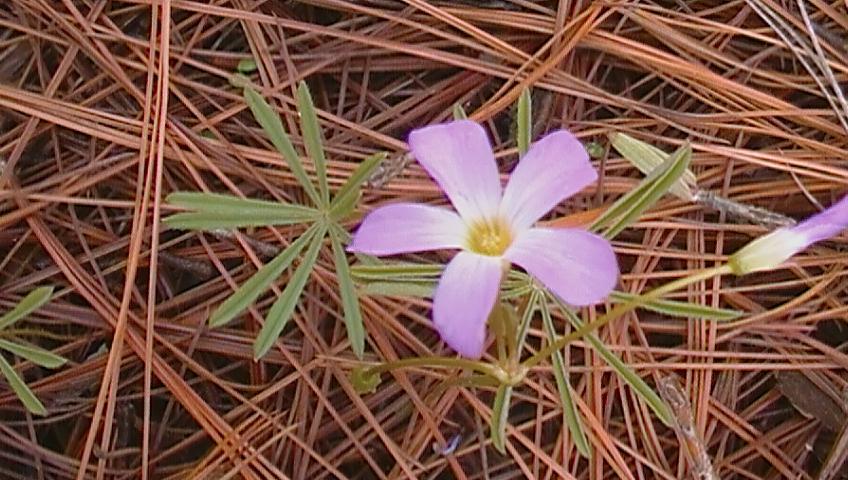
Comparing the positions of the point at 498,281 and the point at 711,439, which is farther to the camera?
the point at 711,439

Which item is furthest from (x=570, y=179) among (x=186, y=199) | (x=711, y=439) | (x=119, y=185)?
(x=119, y=185)

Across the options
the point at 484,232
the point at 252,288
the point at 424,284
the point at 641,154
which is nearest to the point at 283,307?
the point at 252,288

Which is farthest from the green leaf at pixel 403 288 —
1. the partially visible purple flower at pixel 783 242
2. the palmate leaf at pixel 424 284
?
the partially visible purple flower at pixel 783 242

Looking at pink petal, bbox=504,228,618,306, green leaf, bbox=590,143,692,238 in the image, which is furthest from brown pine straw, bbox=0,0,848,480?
pink petal, bbox=504,228,618,306

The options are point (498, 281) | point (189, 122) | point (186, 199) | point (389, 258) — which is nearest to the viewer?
point (498, 281)

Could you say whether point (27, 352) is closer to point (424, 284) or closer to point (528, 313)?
point (424, 284)

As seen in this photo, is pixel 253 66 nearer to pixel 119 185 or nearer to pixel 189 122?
pixel 189 122

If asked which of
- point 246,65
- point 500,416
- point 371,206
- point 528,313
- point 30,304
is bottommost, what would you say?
point 500,416
